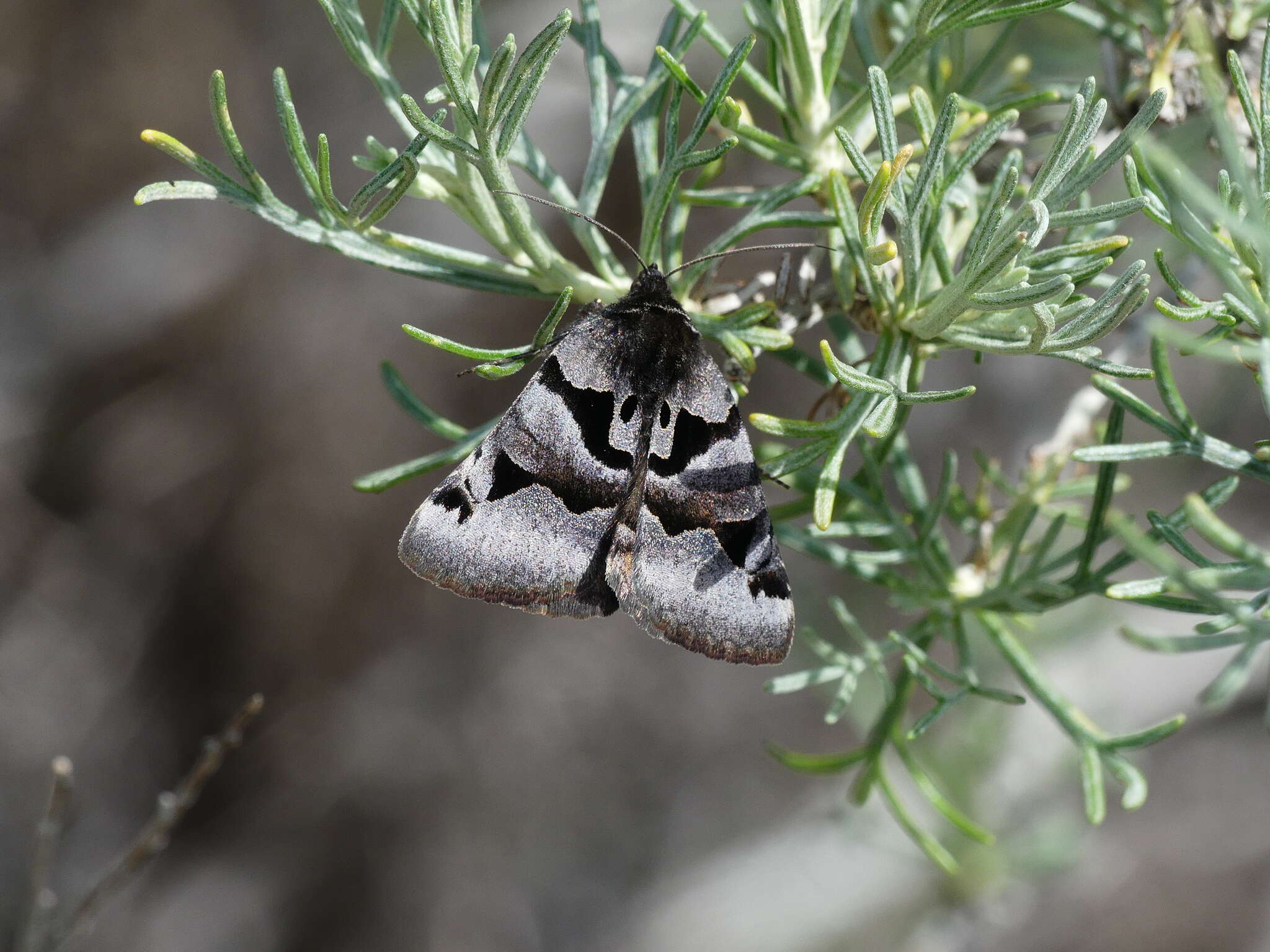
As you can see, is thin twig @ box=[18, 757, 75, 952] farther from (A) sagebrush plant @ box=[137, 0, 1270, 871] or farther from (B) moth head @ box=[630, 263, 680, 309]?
(B) moth head @ box=[630, 263, 680, 309]

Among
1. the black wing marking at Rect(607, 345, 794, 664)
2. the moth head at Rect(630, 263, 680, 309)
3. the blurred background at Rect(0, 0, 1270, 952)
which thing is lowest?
the blurred background at Rect(0, 0, 1270, 952)

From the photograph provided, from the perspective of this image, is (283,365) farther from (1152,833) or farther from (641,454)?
(1152,833)

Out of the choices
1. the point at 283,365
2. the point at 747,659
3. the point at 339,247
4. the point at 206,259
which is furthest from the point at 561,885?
the point at 339,247

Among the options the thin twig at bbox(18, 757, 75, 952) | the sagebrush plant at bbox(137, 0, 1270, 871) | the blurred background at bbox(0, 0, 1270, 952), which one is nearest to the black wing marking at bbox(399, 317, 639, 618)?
the sagebrush plant at bbox(137, 0, 1270, 871)

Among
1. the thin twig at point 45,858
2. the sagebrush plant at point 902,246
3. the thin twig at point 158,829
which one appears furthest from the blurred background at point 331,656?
the thin twig at point 45,858

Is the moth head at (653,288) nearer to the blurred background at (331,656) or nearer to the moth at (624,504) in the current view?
the moth at (624,504)

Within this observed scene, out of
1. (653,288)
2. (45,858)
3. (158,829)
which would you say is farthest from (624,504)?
(45,858)
